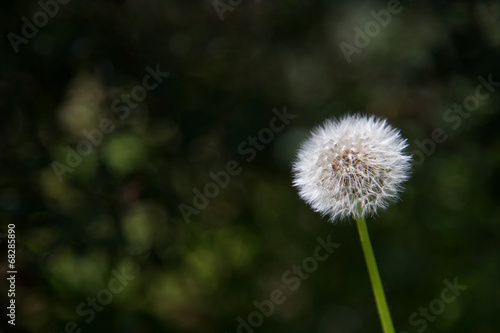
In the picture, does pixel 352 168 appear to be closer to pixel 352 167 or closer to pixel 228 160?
pixel 352 167

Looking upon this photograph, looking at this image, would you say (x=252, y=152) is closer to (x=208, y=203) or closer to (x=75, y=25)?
(x=208, y=203)

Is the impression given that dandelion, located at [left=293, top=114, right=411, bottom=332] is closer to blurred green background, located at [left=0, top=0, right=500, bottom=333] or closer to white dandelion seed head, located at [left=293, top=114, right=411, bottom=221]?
white dandelion seed head, located at [left=293, top=114, right=411, bottom=221]

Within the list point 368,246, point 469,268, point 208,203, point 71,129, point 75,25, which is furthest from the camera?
point 469,268

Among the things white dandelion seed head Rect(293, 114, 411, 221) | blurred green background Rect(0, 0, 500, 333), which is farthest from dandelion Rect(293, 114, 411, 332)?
blurred green background Rect(0, 0, 500, 333)

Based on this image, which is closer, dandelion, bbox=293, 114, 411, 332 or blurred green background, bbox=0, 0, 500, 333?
dandelion, bbox=293, 114, 411, 332

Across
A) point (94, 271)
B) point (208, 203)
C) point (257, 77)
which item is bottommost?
point (94, 271)

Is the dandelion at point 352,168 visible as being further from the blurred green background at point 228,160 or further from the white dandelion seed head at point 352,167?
the blurred green background at point 228,160

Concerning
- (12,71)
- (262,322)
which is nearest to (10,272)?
(12,71)
